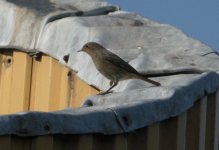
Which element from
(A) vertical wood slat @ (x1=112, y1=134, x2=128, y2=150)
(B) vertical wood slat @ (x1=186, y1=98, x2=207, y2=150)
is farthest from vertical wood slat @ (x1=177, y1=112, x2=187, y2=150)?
A: (A) vertical wood slat @ (x1=112, y1=134, x2=128, y2=150)

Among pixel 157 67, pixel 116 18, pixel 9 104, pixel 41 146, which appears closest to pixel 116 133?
pixel 41 146

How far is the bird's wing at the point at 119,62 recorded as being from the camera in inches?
293

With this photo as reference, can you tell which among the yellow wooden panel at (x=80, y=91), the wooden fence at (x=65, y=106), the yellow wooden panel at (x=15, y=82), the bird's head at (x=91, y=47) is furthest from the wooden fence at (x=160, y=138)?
the yellow wooden panel at (x=15, y=82)

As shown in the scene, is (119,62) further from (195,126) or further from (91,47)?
(195,126)

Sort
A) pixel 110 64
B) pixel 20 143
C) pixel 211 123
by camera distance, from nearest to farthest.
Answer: pixel 20 143
pixel 211 123
pixel 110 64

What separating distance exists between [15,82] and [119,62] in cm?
75

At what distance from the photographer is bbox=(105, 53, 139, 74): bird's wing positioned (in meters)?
7.44

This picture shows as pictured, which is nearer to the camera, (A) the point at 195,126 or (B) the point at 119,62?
(A) the point at 195,126

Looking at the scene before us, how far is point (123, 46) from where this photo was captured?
7867 mm

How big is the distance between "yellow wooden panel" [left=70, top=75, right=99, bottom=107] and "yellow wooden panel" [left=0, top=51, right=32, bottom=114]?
18.3 inches

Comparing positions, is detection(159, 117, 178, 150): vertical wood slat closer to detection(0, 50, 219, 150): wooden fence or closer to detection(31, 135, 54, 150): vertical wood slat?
detection(0, 50, 219, 150): wooden fence

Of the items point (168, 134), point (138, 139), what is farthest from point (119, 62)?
point (138, 139)

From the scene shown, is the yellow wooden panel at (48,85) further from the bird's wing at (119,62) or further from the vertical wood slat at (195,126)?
the vertical wood slat at (195,126)

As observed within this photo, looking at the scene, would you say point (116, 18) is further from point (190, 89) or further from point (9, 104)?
point (190, 89)
